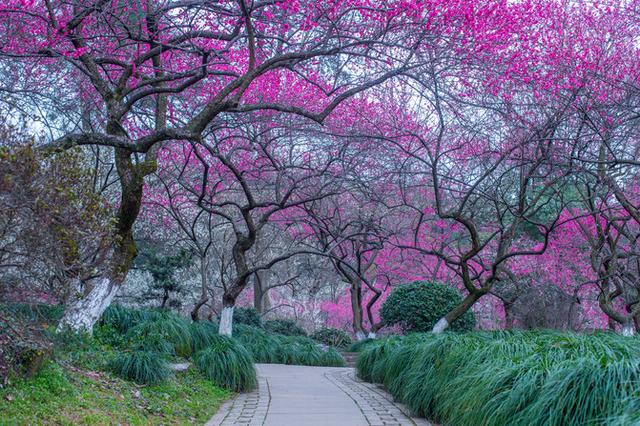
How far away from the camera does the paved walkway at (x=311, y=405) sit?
22.5ft

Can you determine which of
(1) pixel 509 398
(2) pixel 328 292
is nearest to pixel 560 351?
(1) pixel 509 398

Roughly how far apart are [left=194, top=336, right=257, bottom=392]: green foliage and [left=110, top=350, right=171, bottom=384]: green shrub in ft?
4.50

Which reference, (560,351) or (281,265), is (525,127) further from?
(281,265)

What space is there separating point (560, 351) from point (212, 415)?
Answer: 156 inches

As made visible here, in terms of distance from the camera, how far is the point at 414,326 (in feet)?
50.4

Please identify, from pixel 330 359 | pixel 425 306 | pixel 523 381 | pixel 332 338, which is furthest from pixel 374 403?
pixel 332 338

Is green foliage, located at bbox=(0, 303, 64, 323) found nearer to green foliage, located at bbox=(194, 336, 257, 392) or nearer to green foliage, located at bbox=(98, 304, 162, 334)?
green foliage, located at bbox=(98, 304, 162, 334)

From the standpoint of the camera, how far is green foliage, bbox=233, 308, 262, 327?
19250mm

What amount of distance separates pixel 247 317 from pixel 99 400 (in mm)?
13332

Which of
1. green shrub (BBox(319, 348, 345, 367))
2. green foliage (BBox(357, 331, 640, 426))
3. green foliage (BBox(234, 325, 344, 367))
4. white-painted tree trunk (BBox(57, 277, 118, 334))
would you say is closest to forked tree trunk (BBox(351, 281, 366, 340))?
green foliage (BBox(234, 325, 344, 367))

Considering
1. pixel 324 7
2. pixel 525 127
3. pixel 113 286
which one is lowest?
pixel 113 286

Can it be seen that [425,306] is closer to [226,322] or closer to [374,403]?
[226,322]

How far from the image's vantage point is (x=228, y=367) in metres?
9.25

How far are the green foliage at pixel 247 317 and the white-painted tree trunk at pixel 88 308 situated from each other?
10.7m
